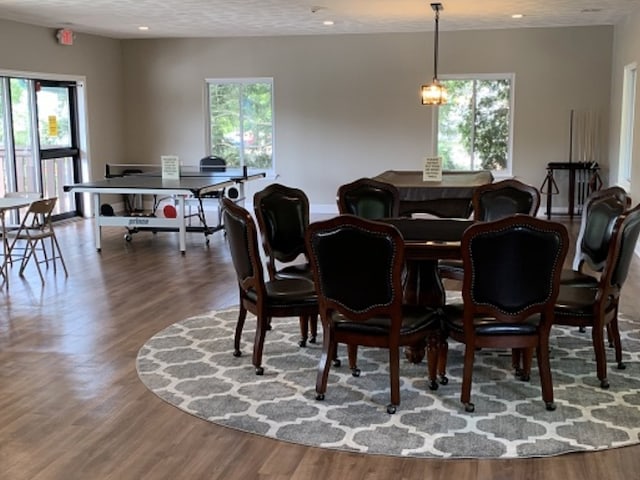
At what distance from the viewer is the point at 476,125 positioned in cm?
1067

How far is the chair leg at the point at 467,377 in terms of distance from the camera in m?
3.53

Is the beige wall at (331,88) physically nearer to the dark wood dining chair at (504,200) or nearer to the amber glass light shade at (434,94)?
the amber glass light shade at (434,94)

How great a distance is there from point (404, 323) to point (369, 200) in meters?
1.85

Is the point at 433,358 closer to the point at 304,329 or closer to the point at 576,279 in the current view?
the point at 304,329

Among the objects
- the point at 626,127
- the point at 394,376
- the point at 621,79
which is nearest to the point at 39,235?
the point at 394,376

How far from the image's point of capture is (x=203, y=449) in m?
3.17

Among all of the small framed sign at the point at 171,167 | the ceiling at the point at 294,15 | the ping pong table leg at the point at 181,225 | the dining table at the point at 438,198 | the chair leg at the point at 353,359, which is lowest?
the chair leg at the point at 353,359

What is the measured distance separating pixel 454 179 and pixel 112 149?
240 inches

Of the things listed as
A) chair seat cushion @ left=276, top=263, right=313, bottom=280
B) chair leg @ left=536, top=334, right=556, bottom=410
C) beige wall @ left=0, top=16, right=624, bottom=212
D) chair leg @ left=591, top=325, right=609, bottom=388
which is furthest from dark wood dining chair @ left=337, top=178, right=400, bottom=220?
beige wall @ left=0, top=16, right=624, bottom=212

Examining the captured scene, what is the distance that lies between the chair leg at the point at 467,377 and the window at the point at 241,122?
26.6 ft

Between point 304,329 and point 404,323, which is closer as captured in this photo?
point 404,323

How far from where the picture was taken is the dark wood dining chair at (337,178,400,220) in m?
5.31

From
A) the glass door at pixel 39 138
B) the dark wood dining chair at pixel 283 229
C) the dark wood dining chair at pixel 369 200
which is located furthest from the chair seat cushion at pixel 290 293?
the glass door at pixel 39 138

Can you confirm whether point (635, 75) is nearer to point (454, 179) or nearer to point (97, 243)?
point (454, 179)
